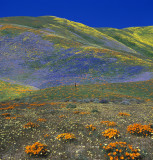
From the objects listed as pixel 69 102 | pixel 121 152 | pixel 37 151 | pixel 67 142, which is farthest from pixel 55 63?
pixel 121 152

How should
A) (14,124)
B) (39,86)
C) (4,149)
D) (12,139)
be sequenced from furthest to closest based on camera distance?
(39,86) < (14,124) < (12,139) < (4,149)

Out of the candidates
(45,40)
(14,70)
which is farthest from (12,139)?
(45,40)

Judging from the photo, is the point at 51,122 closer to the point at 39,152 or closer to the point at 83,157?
the point at 39,152

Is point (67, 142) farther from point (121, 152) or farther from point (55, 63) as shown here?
point (55, 63)

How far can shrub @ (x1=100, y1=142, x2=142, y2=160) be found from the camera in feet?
27.5

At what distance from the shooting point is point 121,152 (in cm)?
888

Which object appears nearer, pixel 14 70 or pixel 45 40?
pixel 14 70

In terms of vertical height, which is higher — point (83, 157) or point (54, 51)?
point (54, 51)

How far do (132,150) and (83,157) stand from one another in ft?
9.79

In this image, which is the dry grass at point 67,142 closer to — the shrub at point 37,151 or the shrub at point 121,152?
the shrub at point 37,151

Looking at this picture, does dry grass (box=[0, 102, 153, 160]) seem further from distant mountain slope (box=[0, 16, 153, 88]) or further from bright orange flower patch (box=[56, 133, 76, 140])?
distant mountain slope (box=[0, 16, 153, 88])

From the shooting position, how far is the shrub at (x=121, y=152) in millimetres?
8383

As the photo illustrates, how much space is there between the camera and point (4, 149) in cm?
1019

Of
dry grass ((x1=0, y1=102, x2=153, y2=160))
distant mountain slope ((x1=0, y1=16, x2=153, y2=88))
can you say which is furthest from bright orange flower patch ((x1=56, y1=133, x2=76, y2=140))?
distant mountain slope ((x1=0, y1=16, x2=153, y2=88))
